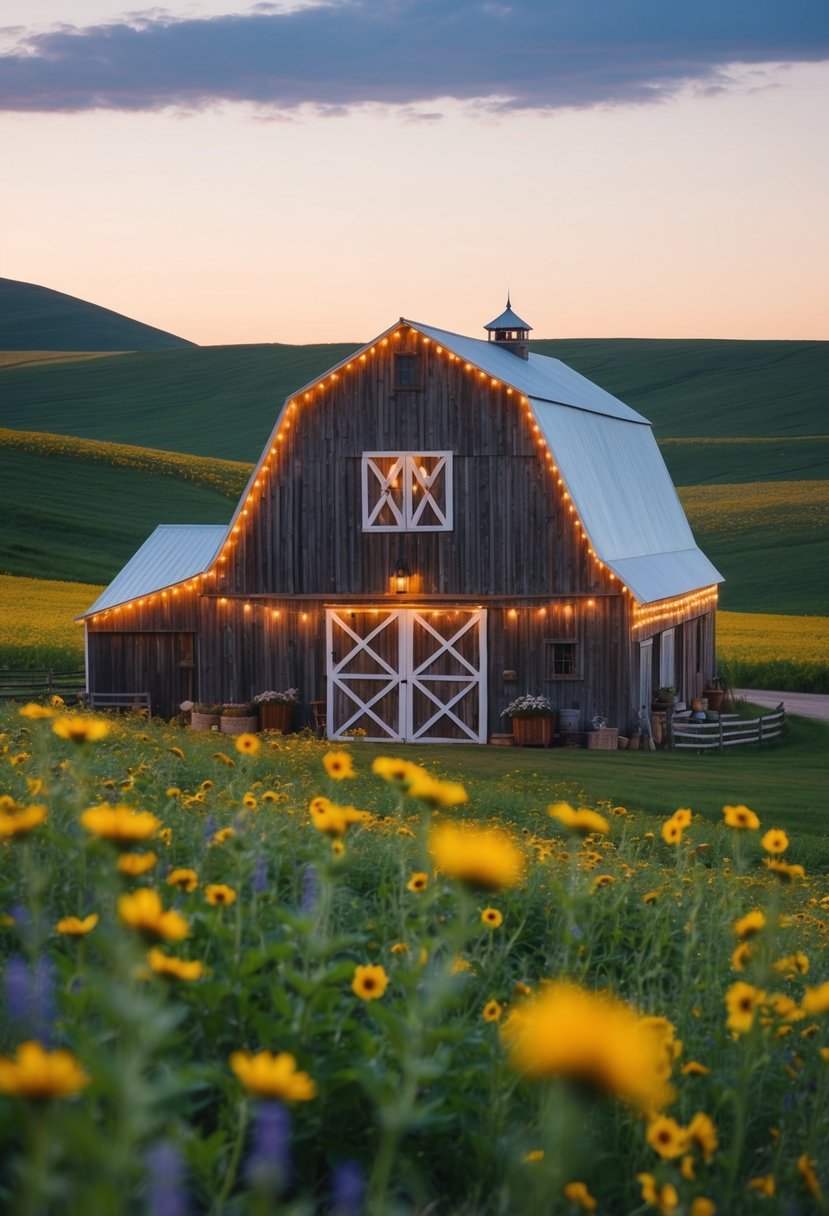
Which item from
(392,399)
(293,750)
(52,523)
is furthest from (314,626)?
(52,523)

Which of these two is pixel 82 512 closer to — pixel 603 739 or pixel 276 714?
pixel 276 714

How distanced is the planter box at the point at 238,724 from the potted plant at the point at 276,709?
18 centimetres

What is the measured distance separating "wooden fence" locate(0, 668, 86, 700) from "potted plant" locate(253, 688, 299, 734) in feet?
15.1

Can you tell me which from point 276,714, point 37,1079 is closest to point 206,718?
point 276,714

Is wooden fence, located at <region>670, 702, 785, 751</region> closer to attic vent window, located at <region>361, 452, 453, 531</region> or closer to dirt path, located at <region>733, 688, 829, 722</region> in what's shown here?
dirt path, located at <region>733, 688, 829, 722</region>

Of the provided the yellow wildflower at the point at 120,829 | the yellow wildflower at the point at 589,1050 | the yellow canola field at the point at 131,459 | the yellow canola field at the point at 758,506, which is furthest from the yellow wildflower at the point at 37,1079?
the yellow canola field at the point at 131,459

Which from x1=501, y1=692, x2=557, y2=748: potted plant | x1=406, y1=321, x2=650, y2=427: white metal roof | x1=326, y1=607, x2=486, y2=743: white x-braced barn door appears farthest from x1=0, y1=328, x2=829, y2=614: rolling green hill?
x1=501, y1=692, x2=557, y2=748: potted plant

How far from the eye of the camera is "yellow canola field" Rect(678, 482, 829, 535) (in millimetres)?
70688

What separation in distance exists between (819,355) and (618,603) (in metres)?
104

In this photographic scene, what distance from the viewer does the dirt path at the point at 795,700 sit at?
34.1 meters

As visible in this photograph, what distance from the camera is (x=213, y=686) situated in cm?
2788

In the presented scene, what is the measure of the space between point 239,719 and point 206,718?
2.39ft

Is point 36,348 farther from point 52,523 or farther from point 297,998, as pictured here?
point 297,998

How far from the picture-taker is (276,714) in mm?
27047
